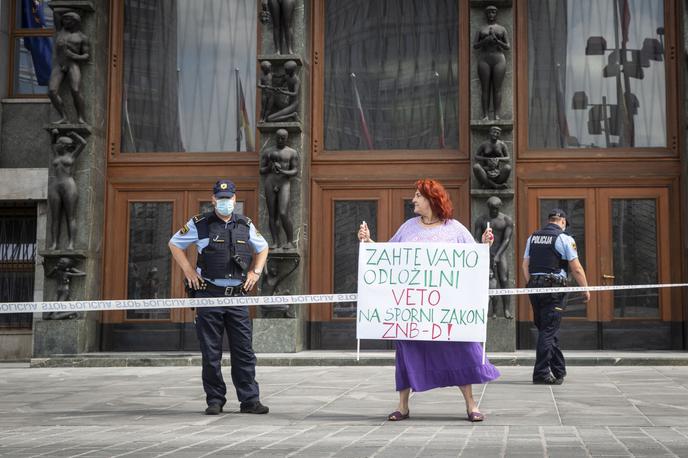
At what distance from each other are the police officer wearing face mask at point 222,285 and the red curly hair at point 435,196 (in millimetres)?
1707

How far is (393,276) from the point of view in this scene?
→ 366 inches

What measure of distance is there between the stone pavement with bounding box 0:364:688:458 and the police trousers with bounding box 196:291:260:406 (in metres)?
0.22

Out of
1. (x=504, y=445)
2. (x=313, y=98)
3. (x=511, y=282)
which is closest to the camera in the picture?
(x=504, y=445)

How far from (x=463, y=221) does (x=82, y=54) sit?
6.55m

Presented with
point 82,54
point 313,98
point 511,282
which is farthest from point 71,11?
point 511,282

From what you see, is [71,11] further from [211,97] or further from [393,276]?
[393,276]

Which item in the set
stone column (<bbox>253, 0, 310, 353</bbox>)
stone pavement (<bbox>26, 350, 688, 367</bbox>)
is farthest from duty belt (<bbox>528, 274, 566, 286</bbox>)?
stone column (<bbox>253, 0, 310, 353</bbox>)

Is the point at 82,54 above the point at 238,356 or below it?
above

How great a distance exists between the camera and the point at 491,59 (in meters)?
16.5

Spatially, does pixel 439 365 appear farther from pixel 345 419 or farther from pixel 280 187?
pixel 280 187

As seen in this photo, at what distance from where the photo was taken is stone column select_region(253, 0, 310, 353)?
1647 centimetres

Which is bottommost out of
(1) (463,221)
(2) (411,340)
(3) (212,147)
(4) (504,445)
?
(4) (504,445)

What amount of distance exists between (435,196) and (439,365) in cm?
138

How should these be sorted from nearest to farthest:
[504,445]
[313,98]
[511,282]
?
[504,445] → [511,282] → [313,98]
